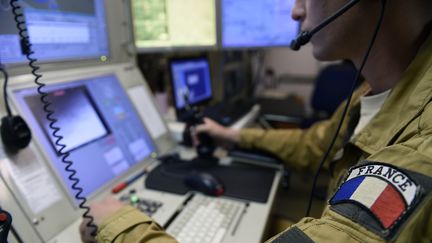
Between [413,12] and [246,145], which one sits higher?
[413,12]

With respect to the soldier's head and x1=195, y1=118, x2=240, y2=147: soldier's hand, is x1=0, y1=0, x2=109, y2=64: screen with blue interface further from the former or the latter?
the soldier's head

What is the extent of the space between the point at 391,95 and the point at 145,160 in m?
0.80

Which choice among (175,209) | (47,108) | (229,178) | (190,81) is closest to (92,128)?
(47,108)

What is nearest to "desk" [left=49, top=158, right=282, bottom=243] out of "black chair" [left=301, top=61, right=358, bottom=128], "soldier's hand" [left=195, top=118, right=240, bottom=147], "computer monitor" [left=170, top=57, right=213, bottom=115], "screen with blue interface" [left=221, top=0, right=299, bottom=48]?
"soldier's hand" [left=195, top=118, right=240, bottom=147]

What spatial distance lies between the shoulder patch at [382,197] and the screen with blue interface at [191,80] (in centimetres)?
96

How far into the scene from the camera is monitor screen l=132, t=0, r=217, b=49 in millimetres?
1312

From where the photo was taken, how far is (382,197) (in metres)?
0.44

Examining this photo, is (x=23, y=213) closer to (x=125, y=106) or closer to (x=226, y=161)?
(x=125, y=106)

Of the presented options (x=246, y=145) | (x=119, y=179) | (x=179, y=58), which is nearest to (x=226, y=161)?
(x=246, y=145)

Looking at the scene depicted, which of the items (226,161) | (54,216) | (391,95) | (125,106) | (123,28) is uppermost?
(123,28)

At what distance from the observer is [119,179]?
0.94m

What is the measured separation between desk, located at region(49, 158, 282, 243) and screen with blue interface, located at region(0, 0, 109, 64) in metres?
0.46

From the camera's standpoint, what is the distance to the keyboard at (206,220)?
689 millimetres

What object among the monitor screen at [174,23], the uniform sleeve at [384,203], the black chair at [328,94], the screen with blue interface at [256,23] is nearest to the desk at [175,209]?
the uniform sleeve at [384,203]
